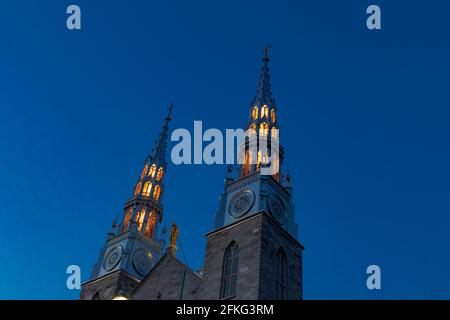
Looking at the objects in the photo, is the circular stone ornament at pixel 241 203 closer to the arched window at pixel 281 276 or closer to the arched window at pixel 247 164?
the arched window at pixel 247 164

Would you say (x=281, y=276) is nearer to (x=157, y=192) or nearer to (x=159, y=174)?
(x=157, y=192)

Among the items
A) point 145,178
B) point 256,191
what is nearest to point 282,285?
point 256,191

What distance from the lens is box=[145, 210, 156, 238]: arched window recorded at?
150 ft

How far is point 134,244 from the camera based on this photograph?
4250 centimetres

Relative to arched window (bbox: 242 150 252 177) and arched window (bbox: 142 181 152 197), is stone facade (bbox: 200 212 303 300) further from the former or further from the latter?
arched window (bbox: 142 181 152 197)

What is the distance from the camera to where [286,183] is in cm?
3619

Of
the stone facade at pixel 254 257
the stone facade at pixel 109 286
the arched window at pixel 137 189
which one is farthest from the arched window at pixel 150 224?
the stone facade at pixel 254 257

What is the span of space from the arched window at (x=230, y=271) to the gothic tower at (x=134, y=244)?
35.8 ft

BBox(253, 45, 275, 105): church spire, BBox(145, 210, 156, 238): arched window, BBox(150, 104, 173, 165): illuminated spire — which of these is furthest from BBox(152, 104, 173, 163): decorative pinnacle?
BBox(253, 45, 275, 105): church spire

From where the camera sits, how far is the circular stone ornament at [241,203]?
1278 inches

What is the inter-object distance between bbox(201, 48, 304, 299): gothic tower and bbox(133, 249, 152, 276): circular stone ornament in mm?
11192

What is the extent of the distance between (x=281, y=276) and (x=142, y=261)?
15.6 m

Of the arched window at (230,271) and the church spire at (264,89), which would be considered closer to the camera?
the arched window at (230,271)
